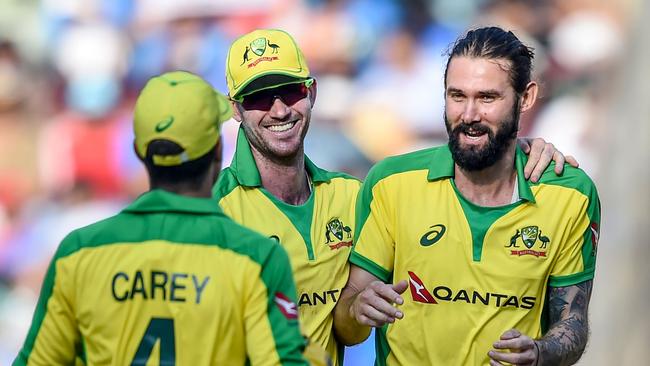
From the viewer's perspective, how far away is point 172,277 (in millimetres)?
3586

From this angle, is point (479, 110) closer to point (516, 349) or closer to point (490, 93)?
point (490, 93)

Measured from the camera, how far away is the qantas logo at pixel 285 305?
362cm

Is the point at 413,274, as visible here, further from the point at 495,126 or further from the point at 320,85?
the point at 320,85

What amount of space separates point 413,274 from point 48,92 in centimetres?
797

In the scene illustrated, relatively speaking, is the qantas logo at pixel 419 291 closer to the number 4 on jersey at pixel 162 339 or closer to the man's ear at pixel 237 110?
the man's ear at pixel 237 110

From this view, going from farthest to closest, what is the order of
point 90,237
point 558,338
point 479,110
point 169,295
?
1. point 479,110
2. point 558,338
3. point 90,237
4. point 169,295

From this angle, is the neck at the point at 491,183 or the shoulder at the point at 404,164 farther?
the shoulder at the point at 404,164

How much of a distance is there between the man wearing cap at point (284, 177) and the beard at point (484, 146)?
245 millimetres

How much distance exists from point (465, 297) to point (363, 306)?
47 centimetres

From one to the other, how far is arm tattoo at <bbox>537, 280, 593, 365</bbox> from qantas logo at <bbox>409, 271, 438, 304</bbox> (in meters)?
0.48

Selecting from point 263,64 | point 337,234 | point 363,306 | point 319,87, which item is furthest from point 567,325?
point 319,87

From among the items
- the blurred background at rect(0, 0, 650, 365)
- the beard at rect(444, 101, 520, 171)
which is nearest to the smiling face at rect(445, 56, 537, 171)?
the beard at rect(444, 101, 520, 171)

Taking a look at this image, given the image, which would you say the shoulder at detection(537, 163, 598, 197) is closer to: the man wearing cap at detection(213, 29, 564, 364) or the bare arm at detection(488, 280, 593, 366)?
the man wearing cap at detection(213, 29, 564, 364)

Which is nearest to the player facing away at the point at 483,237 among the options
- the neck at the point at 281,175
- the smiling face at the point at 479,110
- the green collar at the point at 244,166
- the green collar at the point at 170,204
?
the smiling face at the point at 479,110
